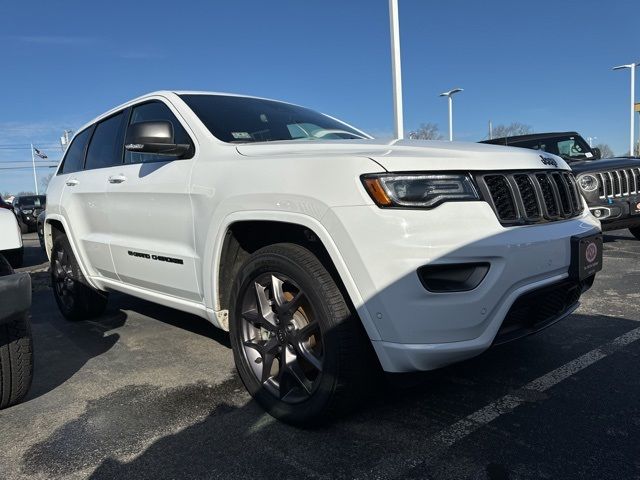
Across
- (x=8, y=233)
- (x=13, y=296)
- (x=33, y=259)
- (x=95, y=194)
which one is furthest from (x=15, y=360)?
(x=33, y=259)

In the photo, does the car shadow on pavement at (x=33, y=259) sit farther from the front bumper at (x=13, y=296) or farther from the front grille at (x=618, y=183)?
the front grille at (x=618, y=183)

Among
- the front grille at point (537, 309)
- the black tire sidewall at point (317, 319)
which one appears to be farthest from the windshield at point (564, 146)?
the black tire sidewall at point (317, 319)

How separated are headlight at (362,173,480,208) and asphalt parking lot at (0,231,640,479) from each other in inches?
38.1

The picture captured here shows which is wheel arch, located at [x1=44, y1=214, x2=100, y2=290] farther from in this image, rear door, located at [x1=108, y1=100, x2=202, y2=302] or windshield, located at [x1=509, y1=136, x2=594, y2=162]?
windshield, located at [x1=509, y1=136, x2=594, y2=162]

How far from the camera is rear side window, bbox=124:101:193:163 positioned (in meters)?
3.12

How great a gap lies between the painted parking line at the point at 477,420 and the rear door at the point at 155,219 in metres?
1.48

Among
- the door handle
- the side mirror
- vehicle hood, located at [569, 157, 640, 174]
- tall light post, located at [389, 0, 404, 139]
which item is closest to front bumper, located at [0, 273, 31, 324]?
the side mirror

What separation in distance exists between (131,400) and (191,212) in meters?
1.15

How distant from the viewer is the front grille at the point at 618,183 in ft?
21.9

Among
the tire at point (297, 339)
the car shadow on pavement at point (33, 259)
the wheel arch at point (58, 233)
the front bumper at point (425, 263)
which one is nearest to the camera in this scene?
the front bumper at point (425, 263)

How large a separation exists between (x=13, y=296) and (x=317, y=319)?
1.53 metres

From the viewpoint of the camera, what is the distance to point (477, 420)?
2.40m

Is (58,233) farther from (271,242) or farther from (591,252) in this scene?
(591,252)

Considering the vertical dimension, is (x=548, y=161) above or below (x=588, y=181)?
above
